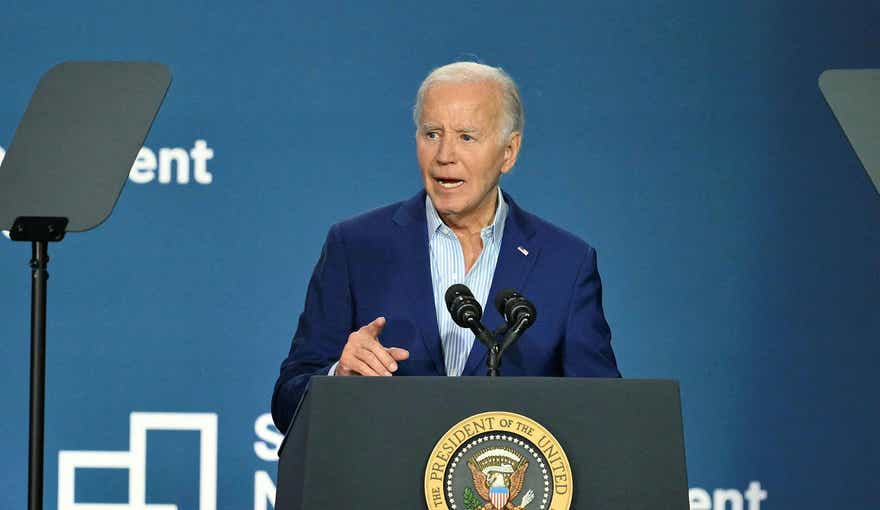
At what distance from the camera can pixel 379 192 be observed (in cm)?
353

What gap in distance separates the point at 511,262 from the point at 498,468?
3.06 feet

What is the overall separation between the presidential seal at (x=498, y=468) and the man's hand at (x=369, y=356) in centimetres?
25

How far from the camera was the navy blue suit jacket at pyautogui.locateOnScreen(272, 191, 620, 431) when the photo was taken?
2.52 m

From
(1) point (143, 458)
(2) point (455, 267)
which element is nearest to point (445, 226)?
(2) point (455, 267)

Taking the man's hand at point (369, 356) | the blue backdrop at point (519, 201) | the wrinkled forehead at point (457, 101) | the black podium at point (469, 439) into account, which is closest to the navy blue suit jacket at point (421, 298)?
the wrinkled forehead at point (457, 101)

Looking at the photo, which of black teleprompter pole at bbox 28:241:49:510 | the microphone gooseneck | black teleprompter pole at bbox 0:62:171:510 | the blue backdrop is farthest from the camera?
Result: the blue backdrop

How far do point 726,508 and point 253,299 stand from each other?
1.39 m

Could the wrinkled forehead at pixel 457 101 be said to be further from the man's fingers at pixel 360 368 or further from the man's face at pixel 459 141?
the man's fingers at pixel 360 368

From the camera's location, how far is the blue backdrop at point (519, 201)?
349 centimetres

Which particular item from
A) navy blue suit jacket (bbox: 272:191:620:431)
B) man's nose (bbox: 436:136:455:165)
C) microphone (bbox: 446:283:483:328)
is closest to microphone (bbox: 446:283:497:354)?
microphone (bbox: 446:283:483:328)

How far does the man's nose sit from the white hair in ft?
0.26

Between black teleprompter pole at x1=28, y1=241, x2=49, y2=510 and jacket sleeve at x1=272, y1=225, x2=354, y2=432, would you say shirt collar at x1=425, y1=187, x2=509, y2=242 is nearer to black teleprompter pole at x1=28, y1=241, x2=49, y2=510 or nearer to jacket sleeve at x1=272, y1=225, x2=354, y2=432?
jacket sleeve at x1=272, y1=225, x2=354, y2=432

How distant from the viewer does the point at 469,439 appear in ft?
5.70

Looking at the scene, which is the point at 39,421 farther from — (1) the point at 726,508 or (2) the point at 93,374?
(1) the point at 726,508
